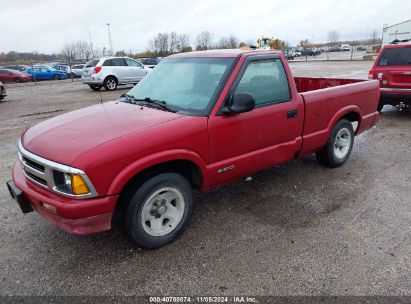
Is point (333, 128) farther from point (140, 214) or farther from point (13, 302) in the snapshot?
point (13, 302)

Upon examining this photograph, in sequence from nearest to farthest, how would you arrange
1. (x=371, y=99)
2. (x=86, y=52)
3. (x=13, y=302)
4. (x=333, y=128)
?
(x=13, y=302), (x=333, y=128), (x=371, y=99), (x=86, y=52)

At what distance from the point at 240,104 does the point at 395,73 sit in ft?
21.8

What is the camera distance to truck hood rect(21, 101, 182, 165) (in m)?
2.86

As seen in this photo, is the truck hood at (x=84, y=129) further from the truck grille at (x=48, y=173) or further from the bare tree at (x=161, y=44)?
the bare tree at (x=161, y=44)

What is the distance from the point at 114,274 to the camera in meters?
2.96

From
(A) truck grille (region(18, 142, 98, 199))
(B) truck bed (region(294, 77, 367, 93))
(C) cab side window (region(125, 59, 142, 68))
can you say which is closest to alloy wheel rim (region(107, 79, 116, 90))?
(C) cab side window (region(125, 59, 142, 68))

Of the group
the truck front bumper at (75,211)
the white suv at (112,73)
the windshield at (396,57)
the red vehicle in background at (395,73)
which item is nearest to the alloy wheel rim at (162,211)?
the truck front bumper at (75,211)

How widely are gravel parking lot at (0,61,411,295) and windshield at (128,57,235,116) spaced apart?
Answer: 130 cm

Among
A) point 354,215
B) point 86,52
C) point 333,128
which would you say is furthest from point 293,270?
point 86,52

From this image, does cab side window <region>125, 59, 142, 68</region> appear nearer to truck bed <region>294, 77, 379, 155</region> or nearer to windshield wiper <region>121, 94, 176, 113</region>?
truck bed <region>294, 77, 379, 155</region>

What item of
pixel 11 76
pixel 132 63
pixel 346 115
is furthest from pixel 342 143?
pixel 11 76

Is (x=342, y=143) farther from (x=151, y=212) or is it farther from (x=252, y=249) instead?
(x=151, y=212)

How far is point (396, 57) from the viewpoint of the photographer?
27.6 ft

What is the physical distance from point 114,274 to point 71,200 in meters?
0.76
